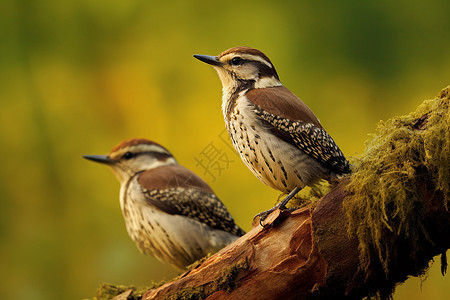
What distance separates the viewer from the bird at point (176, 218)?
13.8ft

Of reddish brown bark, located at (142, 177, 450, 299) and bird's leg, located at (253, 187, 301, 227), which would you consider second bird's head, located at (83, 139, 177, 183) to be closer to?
bird's leg, located at (253, 187, 301, 227)

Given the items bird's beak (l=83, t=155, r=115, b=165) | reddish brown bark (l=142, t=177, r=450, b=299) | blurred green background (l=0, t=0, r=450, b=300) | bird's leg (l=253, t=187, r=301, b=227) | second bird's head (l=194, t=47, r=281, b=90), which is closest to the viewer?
reddish brown bark (l=142, t=177, r=450, b=299)

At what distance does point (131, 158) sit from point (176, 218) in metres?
0.85

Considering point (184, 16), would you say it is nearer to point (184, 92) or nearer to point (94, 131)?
point (184, 92)

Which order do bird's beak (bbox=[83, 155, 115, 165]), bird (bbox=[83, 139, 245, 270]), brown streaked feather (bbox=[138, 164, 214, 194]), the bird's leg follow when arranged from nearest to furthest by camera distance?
the bird's leg
bird (bbox=[83, 139, 245, 270])
brown streaked feather (bbox=[138, 164, 214, 194])
bird's beak (bbox=[83, 155, 115, 165])

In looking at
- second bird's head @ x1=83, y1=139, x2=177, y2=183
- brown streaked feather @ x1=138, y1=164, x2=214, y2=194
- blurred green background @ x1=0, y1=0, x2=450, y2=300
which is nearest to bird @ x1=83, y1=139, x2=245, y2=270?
brown streaked feather @ x1=138, y1=164, x2=214, y2=194

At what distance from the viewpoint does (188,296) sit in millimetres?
2699

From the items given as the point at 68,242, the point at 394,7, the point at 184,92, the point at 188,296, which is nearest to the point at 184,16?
the point at 184,92

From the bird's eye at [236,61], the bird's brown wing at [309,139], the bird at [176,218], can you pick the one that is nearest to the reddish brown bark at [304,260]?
the bird's brown wing at [309,139]

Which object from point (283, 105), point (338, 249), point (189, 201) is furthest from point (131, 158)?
point (338, 249)

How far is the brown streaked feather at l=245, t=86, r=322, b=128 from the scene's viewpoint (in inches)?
119

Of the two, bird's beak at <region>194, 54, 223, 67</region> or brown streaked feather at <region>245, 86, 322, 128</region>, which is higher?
bird's beak at <region>194, 54, 223, 67</region>

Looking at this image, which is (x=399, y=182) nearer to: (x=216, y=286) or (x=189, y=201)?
(x=216, y=286)

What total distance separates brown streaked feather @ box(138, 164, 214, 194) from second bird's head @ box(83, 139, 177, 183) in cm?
20
